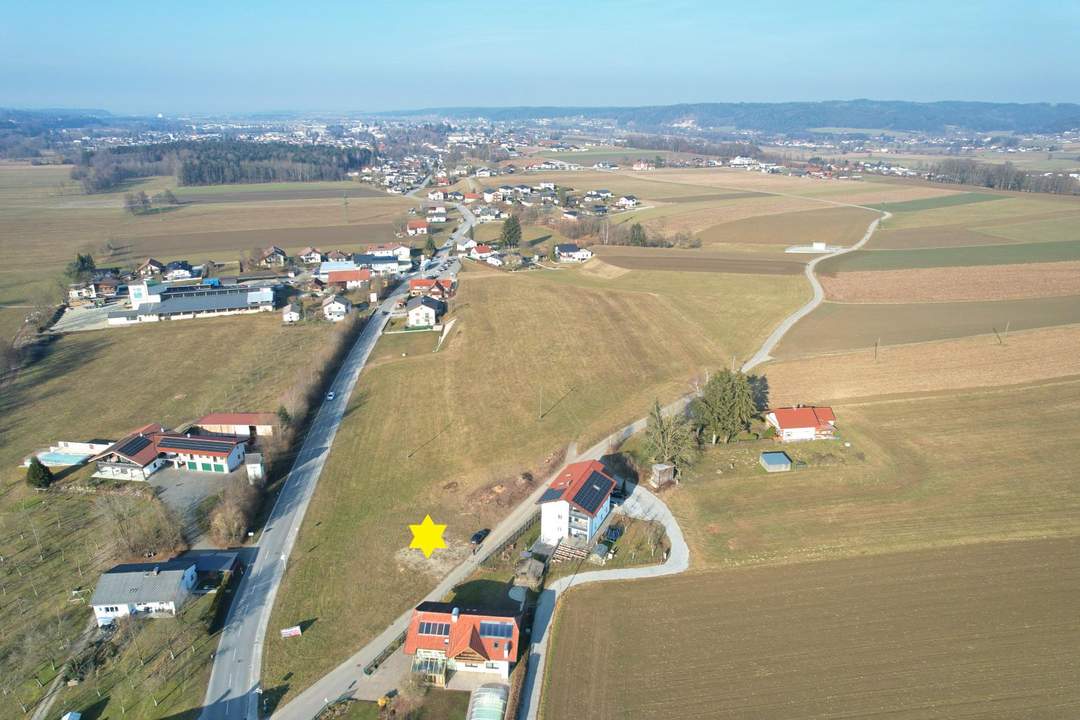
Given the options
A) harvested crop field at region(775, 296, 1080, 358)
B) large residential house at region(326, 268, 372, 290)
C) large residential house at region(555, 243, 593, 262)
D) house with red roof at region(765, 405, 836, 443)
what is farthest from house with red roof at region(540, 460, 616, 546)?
large residential house at region(555, 243, 593, 262)

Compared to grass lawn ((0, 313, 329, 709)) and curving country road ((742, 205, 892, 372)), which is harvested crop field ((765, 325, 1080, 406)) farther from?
grass lawn ((0, 313, 329, 709))

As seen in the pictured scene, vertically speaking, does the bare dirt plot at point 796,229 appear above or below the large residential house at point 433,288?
above

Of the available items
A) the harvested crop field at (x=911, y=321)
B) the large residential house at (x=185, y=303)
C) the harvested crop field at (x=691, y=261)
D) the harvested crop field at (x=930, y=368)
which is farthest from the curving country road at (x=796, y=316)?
the large residential house at (x=185, y=303)

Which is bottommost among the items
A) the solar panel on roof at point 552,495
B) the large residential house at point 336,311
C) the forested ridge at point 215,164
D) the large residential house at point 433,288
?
the solar panel on roof at point 552,495

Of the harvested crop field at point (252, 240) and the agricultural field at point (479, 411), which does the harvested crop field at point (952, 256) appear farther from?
the harvested crop field at point (252, 240)

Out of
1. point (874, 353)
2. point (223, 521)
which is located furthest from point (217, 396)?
point (874, 353)

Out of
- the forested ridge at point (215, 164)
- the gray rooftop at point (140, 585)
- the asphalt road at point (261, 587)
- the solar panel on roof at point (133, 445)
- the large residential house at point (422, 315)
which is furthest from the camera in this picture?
the forested ridge at point (215, 164)

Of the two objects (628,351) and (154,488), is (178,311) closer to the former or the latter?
(154,488)

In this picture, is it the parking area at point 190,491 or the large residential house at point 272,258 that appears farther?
the large residential house at point 272,258
